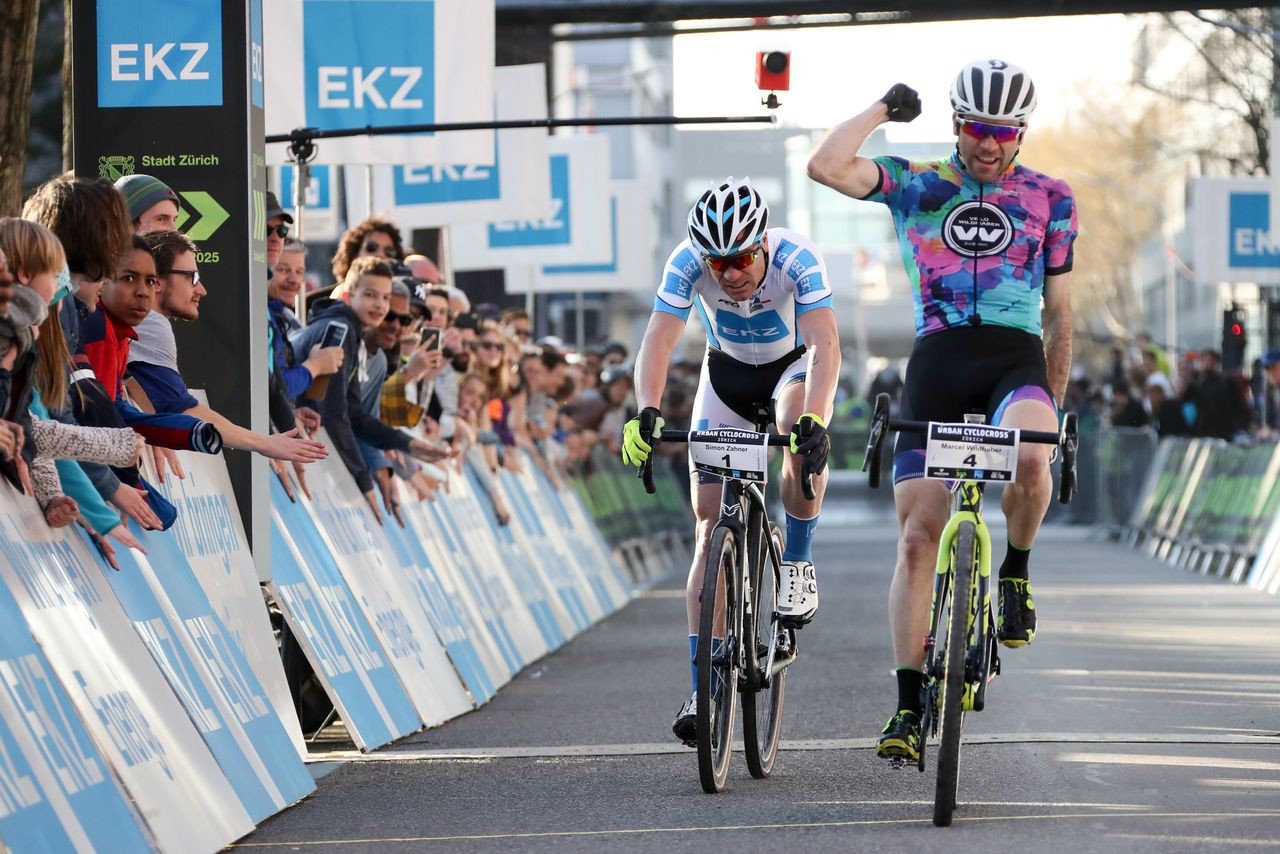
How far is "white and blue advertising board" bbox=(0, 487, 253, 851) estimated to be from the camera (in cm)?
671

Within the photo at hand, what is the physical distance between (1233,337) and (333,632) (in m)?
24.6

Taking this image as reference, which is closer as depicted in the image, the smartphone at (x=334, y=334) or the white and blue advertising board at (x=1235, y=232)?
the smartphone at (x=334, y=334)

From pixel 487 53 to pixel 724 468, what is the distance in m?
7.35

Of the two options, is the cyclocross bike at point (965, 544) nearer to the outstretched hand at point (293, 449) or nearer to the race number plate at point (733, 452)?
the race number plate at point (733, 452)

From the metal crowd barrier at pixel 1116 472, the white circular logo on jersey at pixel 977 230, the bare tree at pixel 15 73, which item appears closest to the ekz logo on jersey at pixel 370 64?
the bare tree at pixel 15 73

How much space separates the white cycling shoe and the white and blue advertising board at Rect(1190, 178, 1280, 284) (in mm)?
20634

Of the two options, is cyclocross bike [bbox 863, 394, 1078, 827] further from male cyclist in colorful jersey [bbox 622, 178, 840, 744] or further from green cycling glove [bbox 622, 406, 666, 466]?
green cycling glove [bbox 622, 406, 666, 466]

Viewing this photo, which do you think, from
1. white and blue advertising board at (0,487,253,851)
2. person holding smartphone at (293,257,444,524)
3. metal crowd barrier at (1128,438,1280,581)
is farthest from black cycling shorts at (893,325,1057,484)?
metal crowd barrier at (1128,438,1280,581)

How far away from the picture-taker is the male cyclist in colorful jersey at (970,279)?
26.9 ft

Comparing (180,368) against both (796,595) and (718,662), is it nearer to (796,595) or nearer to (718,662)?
(796,595)

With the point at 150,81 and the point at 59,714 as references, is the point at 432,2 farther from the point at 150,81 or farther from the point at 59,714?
the point at 59,714

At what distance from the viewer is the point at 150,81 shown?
10398 millimetres

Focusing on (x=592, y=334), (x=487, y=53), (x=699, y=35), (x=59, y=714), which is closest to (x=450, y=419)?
(x=487, y=53)

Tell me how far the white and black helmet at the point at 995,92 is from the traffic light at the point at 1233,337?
24.6 meters
